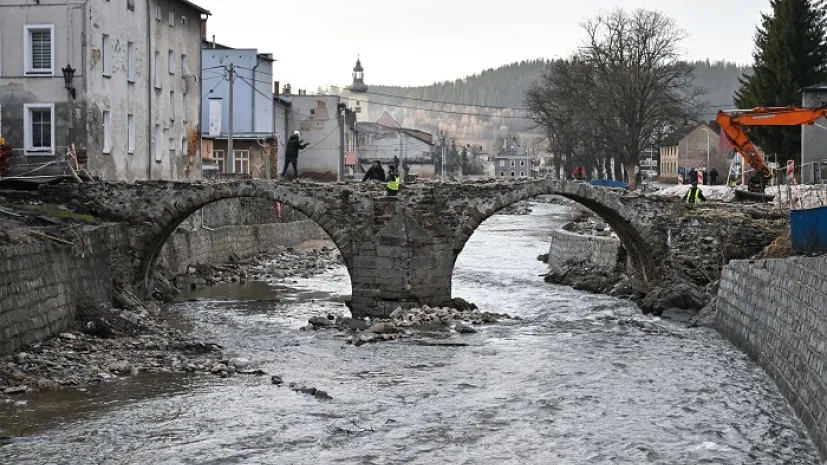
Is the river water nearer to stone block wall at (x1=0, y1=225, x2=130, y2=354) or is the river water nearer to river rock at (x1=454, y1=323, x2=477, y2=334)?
river rock at (x1=454, y1=323, x2=477, y2=334)

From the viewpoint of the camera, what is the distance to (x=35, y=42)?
32438 millimetres

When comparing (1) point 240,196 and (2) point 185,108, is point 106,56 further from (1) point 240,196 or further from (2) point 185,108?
(2) point 185,108

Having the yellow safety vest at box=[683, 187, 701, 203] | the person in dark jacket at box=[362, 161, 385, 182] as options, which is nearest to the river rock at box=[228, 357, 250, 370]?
the person in dark jacket at box=[362, 161, 385, 182]

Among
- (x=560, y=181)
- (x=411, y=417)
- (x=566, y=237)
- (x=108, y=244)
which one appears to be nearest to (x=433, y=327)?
(x=560, y=181)

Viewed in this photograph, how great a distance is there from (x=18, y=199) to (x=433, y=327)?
10566 millimetres

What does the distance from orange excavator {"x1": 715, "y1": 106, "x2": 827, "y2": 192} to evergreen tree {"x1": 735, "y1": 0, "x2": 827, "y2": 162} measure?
10133mm

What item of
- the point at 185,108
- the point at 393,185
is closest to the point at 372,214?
the point at 393,185

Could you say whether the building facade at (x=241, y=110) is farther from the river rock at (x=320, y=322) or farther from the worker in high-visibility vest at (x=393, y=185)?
the river rock at (x=320, y=322)

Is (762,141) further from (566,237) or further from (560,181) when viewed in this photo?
(560,181)

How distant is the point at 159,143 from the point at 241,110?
20.4m

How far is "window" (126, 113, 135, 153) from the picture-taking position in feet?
118

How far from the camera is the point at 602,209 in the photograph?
106 ft

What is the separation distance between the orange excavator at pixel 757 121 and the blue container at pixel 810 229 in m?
8.74

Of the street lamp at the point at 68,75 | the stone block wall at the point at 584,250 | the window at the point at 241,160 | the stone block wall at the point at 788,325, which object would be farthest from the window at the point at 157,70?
the stone block wall at the point at 788,325
